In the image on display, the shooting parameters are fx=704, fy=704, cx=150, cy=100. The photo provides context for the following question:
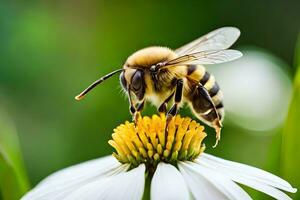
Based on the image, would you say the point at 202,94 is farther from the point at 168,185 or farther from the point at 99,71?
the point at 99,71

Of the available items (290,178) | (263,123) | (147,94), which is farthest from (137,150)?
(263,123)

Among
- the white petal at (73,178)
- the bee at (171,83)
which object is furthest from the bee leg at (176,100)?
the white petal at (73,178)

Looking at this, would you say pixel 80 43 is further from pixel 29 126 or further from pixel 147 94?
pixel 147 94

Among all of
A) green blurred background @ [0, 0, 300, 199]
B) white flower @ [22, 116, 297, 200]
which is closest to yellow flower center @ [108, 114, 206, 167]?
white flower @ [22, 116, 297, 200]

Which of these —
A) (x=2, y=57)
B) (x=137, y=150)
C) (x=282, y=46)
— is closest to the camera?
(x=137, y=150)

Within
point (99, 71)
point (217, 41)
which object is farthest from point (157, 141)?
point (99, 71)

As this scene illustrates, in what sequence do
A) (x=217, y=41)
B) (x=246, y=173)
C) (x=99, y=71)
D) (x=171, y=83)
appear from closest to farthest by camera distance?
(x=246, y=173), (x=171, y=83), (x=217, y=41), (x=99, y=71)
